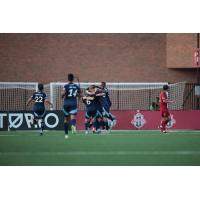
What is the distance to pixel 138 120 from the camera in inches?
1332

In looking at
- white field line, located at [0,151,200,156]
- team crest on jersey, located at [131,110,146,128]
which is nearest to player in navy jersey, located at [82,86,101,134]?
team crest on jersey, located at [131,110,146,128]

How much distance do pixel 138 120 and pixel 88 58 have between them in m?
14.9

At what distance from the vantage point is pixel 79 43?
47.7m

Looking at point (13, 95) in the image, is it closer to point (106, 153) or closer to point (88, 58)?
point (88, 58)

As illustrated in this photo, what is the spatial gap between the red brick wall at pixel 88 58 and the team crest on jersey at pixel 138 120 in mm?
13573

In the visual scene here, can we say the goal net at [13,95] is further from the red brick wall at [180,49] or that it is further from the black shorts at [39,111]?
the black shorts at [39,111]

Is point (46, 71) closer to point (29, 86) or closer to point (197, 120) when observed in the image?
point (29, 86)

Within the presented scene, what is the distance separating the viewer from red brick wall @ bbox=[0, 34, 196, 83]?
47.2m

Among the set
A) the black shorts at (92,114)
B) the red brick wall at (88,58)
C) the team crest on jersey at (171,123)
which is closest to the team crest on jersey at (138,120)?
the team crest on jersey at (171,123)

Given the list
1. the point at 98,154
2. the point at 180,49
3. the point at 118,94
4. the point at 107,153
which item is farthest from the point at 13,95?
the point at 98,154

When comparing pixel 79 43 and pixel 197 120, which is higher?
pixel 79 43

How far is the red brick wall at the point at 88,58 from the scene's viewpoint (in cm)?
4725

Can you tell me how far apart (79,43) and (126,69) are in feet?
11.7

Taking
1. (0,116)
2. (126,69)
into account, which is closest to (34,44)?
(126,69)
